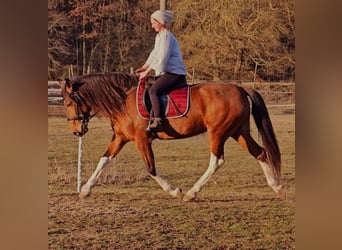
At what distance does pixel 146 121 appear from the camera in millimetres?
5367

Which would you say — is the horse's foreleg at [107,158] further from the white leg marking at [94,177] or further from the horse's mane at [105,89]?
the horse's mane at [105,89]

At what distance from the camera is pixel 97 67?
17.8 feet

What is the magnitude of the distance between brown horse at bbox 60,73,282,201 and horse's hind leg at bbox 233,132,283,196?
0.11 feet

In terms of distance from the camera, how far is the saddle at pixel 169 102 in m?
5.34

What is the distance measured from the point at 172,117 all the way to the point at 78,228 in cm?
118

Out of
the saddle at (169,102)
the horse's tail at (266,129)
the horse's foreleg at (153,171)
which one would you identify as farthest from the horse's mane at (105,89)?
the horse's tail at (266,129)

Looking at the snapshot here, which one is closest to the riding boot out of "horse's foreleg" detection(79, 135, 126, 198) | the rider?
the rider

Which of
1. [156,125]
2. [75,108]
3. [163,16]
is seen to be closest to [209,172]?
[156,125]

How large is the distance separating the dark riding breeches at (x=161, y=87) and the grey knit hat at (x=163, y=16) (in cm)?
43

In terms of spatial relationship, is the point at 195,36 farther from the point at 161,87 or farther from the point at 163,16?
the point at 161,87

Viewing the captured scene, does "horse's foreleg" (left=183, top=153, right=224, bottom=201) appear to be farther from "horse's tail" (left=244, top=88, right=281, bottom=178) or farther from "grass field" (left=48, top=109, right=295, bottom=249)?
"horse's tail" (left=244, top=88, right=281, bottom=178)
